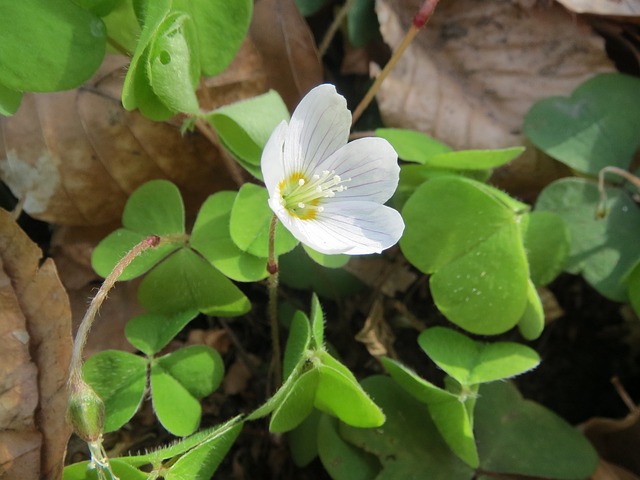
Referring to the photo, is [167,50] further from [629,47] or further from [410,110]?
[629,47]

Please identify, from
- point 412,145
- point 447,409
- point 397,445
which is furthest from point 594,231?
point 397,445

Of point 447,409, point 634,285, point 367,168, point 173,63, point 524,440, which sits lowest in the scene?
point 524,440

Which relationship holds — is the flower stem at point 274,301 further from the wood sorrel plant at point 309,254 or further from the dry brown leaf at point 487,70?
the dry brown leaf at point 487,70

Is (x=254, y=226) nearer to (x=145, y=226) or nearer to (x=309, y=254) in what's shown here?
(x=309, y=254)

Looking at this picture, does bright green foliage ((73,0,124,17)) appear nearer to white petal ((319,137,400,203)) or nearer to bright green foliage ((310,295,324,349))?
white petal ((319,137,400,203))

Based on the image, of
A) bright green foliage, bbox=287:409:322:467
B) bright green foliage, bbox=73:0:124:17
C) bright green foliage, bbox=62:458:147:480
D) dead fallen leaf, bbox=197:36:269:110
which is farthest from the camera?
dead fallen leaf, bbox=197:36:269:110

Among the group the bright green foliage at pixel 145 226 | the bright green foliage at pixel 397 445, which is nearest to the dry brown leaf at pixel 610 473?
the bright green foliage at pixel 397 445

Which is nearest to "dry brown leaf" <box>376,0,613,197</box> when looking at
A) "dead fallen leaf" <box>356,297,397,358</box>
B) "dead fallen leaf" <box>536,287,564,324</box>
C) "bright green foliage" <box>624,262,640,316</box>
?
"dead fallen leaf" <box>536,287,564,324</box>
